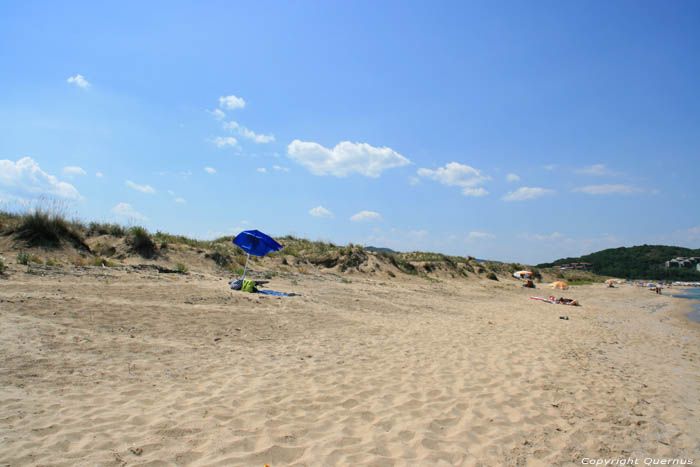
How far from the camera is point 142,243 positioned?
1567 cm

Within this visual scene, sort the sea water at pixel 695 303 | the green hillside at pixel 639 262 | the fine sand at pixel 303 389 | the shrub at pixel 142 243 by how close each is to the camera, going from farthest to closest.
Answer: the green hillside at pixel 639 262 → the sea water at pixel 695 303 → the shrub at pixel 142 243 → the fine sand at pixel 303 389

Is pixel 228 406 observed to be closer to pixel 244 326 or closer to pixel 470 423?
pixel 470 423

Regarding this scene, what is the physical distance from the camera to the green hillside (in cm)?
8131

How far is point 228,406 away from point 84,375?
211 cm

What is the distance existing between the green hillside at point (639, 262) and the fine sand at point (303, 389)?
273ft

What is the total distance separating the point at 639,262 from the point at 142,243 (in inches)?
4532

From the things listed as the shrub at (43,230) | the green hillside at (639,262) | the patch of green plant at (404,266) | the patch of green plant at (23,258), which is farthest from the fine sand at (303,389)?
the green hillside at (639,262)

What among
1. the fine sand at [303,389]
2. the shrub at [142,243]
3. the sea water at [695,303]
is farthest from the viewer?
the sea water at [695,303]

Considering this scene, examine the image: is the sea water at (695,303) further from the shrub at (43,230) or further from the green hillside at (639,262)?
→ the green hillside at (639,262)

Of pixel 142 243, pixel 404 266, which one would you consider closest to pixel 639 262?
pixel 404 266

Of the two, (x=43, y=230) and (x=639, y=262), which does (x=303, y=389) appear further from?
(x=639, y=262)

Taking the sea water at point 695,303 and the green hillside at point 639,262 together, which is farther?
the green hillside at point 639,262

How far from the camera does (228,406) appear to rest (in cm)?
398

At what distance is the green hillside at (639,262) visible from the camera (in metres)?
81.3
